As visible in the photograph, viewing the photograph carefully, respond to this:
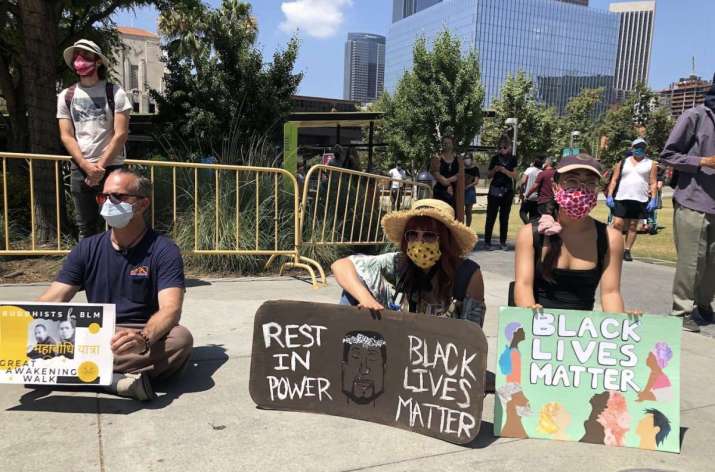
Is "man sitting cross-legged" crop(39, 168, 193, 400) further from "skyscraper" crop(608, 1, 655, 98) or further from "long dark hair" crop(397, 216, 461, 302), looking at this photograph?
"skyscraper" crop(608, 1, 655, 98)

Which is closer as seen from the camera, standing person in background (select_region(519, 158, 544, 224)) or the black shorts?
the black shorts

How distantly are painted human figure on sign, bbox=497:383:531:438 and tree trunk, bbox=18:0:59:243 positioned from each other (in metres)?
5.51

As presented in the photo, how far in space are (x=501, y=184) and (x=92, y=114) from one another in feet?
21.4

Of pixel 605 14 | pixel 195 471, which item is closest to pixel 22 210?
pixel 195 471

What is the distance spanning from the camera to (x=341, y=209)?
7.14 meters

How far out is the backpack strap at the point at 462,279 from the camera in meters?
2.83

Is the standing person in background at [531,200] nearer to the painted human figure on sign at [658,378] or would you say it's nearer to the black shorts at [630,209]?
the black shorts at [630,209]

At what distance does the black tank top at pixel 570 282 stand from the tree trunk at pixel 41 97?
539cm

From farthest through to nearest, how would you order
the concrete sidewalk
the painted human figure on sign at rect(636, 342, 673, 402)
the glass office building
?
1. the glass office building
2. the painted human figure on sign at rect(636, 342, 673, 402)
3. the concrete sidewalk

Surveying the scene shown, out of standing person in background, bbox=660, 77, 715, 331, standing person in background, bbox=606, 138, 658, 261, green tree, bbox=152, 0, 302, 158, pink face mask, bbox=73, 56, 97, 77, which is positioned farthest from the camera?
green tree, bbox=152, 0, 302, 158

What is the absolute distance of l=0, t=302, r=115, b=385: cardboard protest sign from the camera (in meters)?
2.66

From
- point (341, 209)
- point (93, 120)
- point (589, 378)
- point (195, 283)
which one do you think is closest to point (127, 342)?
point (589, 378)

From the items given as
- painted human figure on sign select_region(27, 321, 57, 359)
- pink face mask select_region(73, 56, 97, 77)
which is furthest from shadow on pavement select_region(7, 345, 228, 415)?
pink face mask select_region(73, 56, 97, 77)

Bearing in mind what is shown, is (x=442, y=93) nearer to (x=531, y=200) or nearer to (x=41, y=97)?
(x=531, y=200)
